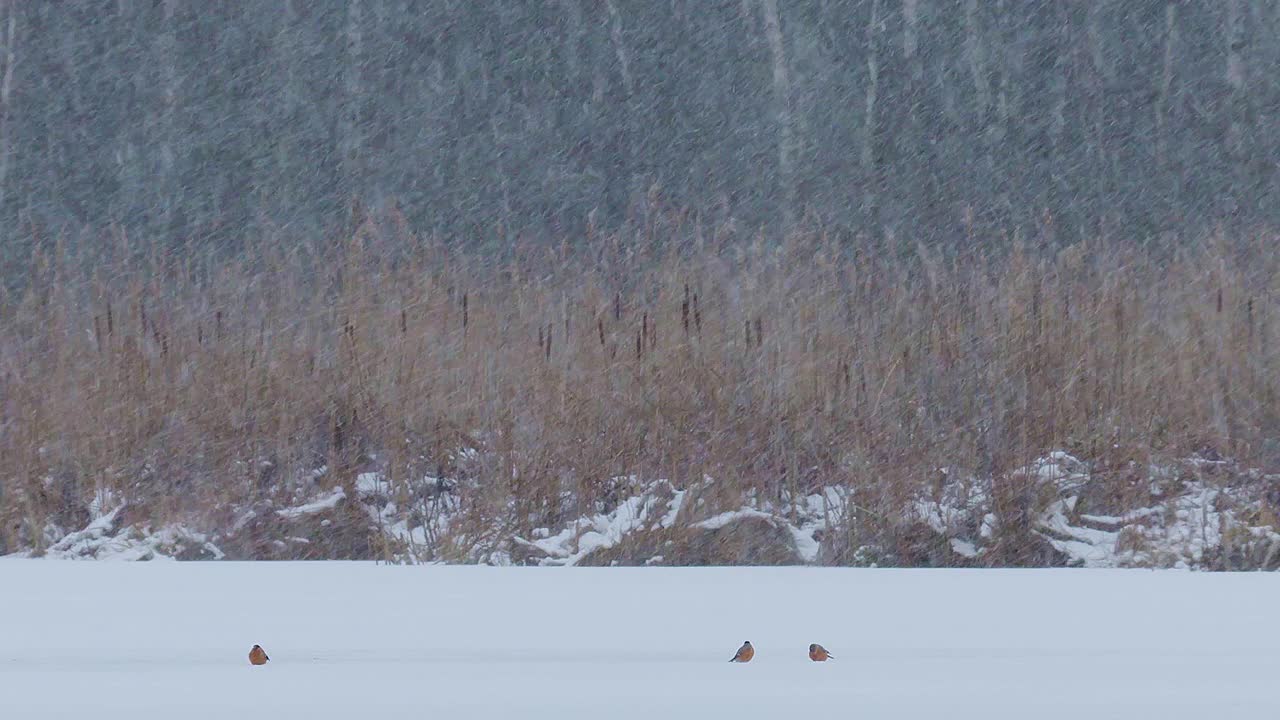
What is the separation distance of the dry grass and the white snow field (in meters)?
0.86

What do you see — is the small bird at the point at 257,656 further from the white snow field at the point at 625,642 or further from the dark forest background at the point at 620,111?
the dark forest background at the point at 620,111

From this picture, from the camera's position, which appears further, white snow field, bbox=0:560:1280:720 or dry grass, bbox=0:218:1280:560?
dry grass, bbox=0:218:1280:560

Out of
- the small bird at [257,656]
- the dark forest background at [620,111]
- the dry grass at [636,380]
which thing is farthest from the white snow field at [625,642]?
the dark forest background at [620,111]

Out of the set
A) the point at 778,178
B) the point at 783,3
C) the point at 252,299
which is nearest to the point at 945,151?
the point at 778,178

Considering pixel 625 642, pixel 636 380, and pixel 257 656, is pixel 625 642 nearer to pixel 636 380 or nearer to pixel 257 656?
pixel 257 656

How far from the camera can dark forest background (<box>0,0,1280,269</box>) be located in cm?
1489

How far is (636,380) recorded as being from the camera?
235 inches

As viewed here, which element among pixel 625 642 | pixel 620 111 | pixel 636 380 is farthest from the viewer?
pixel 620 111

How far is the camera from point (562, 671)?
3.21 metres

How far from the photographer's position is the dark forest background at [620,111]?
14.9 metres

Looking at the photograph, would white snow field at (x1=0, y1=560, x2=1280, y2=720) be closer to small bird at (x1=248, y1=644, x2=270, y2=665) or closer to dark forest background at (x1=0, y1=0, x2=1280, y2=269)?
small bird at (x1=248, y1=644, x2=270, y2=665)

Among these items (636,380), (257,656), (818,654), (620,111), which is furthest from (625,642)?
(620,111)

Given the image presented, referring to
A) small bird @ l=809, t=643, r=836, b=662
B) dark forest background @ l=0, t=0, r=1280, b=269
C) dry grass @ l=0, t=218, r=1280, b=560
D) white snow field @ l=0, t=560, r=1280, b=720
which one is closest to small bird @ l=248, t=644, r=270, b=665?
white snow field @ l=0, t=560, r=1280, b=720

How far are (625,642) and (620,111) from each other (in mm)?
12942
